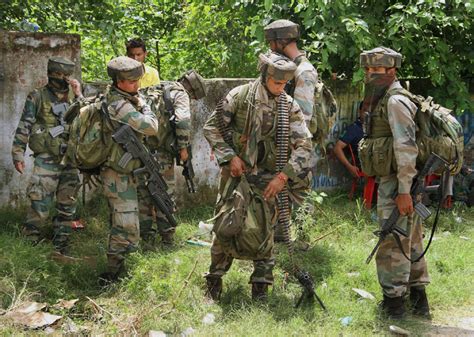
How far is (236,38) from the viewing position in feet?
32.3

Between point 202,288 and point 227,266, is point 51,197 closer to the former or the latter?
point 202,288

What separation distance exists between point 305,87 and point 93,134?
207 centimetres

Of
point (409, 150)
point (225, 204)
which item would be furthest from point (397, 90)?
point (225, 204)

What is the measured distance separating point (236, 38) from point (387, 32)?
2.20 metres

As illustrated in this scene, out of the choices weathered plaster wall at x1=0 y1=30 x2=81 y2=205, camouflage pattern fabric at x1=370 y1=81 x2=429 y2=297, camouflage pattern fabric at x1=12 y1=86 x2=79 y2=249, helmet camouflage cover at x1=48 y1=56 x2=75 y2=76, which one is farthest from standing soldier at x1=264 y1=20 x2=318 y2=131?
weathered plaster wall at x1=0 y1=30 x2=81 y2=205

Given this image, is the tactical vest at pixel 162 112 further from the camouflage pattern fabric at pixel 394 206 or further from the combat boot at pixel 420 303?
the combat boot at pixel 420 303

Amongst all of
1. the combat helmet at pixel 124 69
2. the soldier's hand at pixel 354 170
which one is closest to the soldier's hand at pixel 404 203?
the combat helmet at pixel 124 69

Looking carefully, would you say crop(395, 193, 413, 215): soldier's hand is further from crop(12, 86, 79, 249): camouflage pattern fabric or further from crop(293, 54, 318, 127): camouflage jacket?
crop(12, 86, 79, 249): camouflage pattern fabric

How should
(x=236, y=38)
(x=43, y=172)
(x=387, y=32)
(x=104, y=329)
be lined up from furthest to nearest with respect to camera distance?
(x=236, y=38), (x=387, y=32), (x=43, y=172), (x=104, y=329)

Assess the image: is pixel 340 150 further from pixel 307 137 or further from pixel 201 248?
pixel 307 137

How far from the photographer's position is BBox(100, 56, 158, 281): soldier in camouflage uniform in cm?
545

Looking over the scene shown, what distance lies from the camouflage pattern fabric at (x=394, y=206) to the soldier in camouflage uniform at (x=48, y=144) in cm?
301

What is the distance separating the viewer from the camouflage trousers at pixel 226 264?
5348 millimetres

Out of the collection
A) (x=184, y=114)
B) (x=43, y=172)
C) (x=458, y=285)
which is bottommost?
(x=458, y=285)
